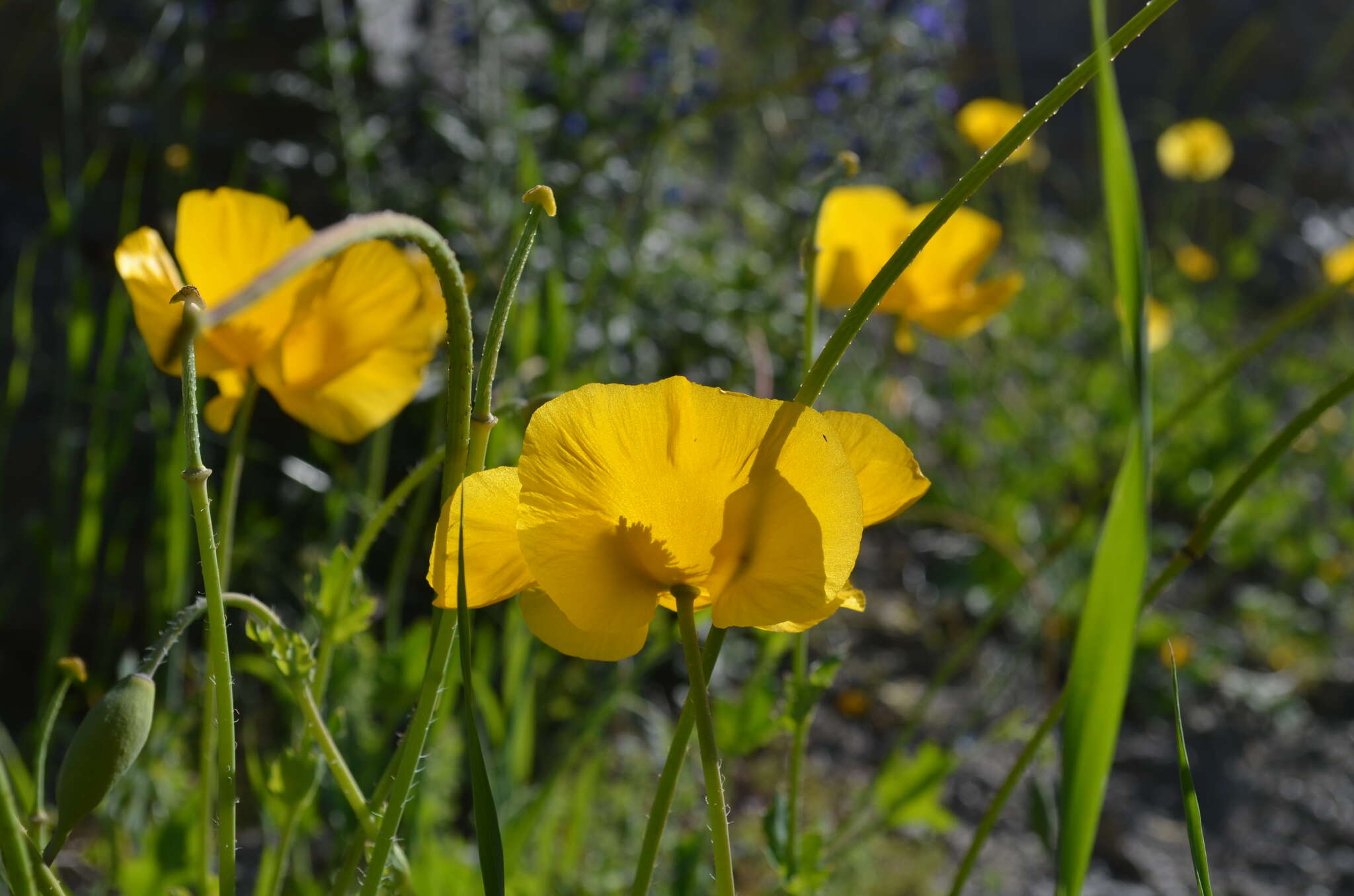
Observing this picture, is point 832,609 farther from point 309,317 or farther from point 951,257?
point 951,257

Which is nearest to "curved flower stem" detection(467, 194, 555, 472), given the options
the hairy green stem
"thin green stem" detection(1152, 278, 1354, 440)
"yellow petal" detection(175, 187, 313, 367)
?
the hairy green stem

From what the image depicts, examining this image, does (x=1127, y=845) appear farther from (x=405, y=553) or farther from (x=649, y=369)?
(x=405, y=553)

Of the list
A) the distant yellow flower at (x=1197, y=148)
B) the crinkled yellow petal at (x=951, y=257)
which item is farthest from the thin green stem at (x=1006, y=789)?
the distant yellow flower at (x=1197, y=148)

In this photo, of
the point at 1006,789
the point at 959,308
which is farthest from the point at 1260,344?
the point at 959,308

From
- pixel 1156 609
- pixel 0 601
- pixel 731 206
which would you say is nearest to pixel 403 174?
pixel 0 601

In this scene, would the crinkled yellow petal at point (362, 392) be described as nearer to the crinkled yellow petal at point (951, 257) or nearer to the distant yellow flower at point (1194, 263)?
the crinkled yellow petal at point (951, 257)

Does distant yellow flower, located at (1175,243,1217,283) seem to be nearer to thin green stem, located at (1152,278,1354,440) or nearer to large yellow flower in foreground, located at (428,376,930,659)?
thin green stem, located at (1152,278,1354,440)

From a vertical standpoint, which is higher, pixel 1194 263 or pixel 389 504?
pixel 1194 263
